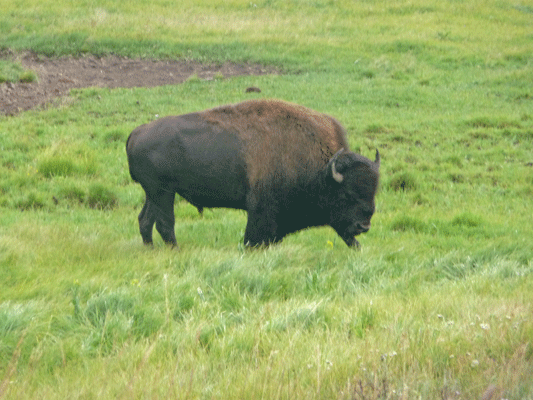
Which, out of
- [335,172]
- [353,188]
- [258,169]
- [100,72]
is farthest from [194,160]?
[100,72]

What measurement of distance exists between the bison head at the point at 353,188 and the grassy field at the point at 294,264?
381mm

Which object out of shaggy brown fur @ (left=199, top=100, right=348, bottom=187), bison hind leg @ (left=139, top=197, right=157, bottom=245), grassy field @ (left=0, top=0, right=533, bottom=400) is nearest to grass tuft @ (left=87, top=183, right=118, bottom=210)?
grassy field @ (left=0, top=0, right=533, bottom=400)

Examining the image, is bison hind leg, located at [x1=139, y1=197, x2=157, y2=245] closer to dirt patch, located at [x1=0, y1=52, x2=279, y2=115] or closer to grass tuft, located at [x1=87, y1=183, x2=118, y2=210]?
grass tuft, located at [x1=87, y1=183, x2=118, y2=210]

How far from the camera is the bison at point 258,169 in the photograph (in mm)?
6250

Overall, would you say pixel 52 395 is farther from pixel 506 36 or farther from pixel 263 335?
pixel 506 36

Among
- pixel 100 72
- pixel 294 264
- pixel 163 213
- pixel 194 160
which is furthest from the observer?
pixel 100 72

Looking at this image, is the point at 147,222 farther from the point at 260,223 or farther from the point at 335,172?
the point at 335,172

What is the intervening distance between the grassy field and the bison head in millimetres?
381

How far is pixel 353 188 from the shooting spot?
6.16 m

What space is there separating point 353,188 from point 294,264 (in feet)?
3.38

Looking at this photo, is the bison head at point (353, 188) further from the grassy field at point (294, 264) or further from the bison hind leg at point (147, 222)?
the bison hind leg at point (147, 222)

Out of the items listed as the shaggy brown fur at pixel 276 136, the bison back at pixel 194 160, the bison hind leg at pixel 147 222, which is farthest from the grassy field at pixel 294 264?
the shaggy brown fur at pixel 276 136

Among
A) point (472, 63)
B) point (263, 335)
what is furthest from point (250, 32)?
point (263, 335)

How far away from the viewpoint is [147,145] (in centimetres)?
634
